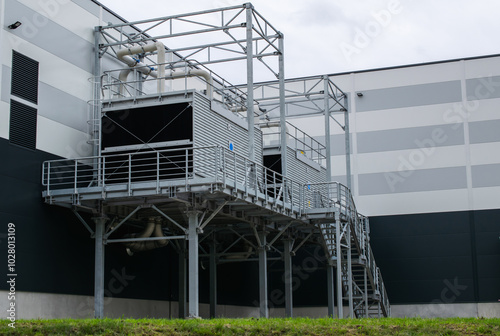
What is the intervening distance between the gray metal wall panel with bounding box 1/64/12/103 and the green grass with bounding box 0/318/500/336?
8.78 m

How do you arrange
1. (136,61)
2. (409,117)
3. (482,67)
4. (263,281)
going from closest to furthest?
(263,281)
(136,61)
(482,67)
(409,117)

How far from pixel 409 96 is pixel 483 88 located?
14.5 ft

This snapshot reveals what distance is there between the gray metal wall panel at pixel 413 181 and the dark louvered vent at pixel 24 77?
23.9 meters

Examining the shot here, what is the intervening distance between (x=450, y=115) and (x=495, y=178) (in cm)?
469

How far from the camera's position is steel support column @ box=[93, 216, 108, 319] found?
27.2 metres

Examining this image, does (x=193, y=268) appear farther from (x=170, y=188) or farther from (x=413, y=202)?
(x=413, y=202)

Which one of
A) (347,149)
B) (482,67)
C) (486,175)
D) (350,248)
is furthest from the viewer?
(482,67)

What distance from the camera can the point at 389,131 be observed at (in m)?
46.0

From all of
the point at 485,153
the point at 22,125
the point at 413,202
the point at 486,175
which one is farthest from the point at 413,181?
the point at 22,125

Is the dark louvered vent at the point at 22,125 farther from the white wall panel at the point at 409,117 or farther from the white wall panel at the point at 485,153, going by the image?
the white wall panel at the point at 485,153

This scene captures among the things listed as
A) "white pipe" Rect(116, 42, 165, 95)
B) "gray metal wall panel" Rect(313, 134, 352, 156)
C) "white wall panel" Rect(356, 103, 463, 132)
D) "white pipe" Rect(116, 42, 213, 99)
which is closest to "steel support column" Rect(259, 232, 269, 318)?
"white pipe" Rect(116, 42, 213, 99)

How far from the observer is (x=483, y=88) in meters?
44.5

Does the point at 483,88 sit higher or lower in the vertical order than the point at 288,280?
higher

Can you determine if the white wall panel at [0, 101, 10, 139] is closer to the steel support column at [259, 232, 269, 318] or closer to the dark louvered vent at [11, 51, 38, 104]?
the dark louvered vent at [11, 51, 38, 104]
